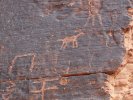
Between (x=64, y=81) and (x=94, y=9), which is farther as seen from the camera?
(x=94, y=9)

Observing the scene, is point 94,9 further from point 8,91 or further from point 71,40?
point 8,91

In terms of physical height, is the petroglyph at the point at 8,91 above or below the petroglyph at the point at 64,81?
below

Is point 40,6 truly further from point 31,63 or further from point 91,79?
point 91,79

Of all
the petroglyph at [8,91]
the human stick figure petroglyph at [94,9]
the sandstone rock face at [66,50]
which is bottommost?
the petroglyph at [8,91]

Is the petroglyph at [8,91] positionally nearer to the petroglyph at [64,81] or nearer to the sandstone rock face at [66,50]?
the sandstone rock face at [66,50]

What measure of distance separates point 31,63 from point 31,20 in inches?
15.9

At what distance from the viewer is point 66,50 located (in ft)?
13.5

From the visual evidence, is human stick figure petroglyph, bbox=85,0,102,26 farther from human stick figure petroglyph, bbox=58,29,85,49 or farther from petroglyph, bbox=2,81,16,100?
petroglyph, bbox=2,81,16,100

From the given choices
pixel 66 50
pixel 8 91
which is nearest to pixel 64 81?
pixel 66 50

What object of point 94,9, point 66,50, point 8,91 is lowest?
point 8,91

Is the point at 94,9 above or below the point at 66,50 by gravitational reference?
above

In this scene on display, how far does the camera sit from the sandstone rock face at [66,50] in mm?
4039

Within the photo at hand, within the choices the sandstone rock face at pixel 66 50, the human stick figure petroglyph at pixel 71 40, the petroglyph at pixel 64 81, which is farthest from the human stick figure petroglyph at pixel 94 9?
the petroglyph at pixel 64 81

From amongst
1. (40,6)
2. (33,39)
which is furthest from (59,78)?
(40,6)
